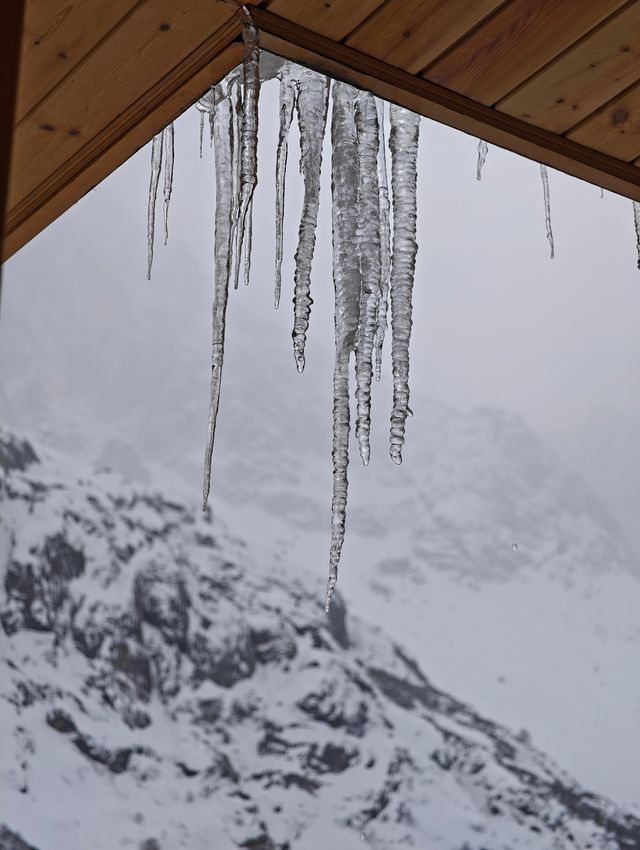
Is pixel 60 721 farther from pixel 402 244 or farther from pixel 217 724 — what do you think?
pixel 402 244

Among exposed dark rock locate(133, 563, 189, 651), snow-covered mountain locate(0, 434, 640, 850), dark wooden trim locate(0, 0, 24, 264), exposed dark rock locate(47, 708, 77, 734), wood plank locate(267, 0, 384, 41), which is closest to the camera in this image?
dark wooden trim locate(0, 0, 24, 264)

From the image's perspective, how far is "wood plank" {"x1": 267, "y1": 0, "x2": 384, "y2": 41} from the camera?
1.11 m

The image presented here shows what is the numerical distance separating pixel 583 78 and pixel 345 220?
0.33 m

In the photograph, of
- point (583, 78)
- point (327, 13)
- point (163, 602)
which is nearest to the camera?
point (327, 13)

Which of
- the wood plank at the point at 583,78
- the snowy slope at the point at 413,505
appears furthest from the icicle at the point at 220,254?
the snowy slope at the point at 413,505

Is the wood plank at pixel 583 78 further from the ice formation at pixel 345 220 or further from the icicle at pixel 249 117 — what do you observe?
the icicle at pixel 249 117

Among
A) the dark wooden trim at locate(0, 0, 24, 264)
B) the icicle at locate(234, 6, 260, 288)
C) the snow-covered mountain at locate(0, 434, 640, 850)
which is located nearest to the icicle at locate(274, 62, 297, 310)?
the icicle at locate(234, 6, 260, 288)

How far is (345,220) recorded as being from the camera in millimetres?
1335

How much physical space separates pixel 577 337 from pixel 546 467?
709cm

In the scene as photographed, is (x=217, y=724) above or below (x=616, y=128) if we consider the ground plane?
above

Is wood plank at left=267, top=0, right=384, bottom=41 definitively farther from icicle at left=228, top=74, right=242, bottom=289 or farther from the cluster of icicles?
icicle at left=228, top=74, right=242, bottom=289

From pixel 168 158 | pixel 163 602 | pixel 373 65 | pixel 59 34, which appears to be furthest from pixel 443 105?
pixel 163 602

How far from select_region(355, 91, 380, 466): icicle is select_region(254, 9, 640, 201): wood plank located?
0.05 meters

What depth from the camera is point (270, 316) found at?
5497 centimetres
